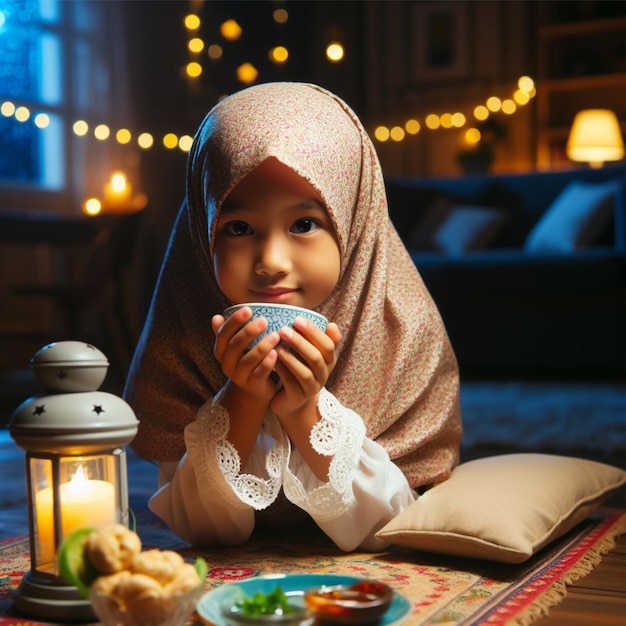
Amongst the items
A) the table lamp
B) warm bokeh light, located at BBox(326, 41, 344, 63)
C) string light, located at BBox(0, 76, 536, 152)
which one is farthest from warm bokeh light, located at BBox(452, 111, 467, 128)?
the table lamp

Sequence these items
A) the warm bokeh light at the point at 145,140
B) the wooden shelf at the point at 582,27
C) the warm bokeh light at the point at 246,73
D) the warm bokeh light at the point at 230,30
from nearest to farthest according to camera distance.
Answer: the warm bokeh light at the point at 145,140 → the warm bokeh light at the point at 230,30 → the warm bokeh light at the point at 246,73 → the wooden shelf at the point at 582,27

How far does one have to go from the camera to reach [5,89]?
5422 mm

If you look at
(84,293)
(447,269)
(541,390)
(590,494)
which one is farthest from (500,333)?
(590,494)

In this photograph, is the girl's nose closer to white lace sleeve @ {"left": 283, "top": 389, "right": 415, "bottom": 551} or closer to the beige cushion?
white lace sleeve @ {"left": 283, "top": 389, "right": 415, "bottom": 551}

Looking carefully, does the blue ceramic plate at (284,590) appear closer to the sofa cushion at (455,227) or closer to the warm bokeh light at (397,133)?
the sofa cushion at (455,227)

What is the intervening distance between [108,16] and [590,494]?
5.39 m

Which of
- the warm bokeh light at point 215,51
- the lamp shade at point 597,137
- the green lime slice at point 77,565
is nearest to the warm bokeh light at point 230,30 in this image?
the warm bokeh light at point 215,51

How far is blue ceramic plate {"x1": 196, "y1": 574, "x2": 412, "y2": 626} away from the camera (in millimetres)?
876

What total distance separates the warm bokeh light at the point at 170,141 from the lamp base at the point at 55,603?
5099 millimetres

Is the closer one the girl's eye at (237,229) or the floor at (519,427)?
the girl's eye at (237,229)

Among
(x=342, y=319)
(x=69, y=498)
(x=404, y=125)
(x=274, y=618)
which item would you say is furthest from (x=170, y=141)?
(x=274, y=618)

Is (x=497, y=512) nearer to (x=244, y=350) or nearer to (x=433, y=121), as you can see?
(x=244, y=350)

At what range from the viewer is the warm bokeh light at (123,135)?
603 centimetres

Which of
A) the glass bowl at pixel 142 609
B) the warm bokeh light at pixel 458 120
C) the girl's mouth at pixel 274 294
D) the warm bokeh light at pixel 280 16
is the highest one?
the warm bokeh light at pixel 280 16
